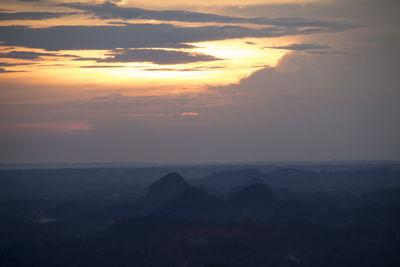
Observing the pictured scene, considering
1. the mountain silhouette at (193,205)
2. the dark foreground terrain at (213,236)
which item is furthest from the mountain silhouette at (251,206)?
the mountain silhouette at (193,205)

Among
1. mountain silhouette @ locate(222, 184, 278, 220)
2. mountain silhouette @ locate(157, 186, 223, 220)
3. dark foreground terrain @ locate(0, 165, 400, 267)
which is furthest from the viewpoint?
mountain silhouette @ locate(157, 186, 223, 220)

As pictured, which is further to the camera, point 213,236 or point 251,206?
point 251,206

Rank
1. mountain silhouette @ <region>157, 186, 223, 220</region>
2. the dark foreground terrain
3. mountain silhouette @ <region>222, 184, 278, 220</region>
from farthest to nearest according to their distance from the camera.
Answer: mountain silhouette @ <region>157, 186, 223, 220</region> → mountain silhouette @ <region>222, 184, 278, 220</region> → the dark foreground terrain

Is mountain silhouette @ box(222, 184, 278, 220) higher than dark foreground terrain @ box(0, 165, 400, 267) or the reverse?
the reverse

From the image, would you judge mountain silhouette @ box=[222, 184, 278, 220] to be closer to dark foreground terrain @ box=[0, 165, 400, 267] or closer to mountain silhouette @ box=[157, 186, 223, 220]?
dark foreground terrain @ box=[0, 165, 400, 267]

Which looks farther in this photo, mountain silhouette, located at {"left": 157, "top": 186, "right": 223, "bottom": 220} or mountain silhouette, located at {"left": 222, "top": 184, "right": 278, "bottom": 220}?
mountain silhouette, located at {"left": 157, "top": 186, "right": 223, "bottom": 220}

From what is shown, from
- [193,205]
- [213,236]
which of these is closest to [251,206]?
[193,205]

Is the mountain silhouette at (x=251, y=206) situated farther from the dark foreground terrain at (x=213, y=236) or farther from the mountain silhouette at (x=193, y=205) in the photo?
the mountain silhouette at (x=193, y=205)

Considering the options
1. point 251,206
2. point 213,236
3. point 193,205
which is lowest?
point 251,206

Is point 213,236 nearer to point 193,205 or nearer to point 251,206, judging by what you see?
point 193,205

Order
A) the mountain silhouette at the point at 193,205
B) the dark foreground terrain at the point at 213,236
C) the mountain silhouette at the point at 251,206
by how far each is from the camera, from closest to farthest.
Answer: the dark foreground terrain at the point at 213,236 < the mountain silhouette at the point at 251,206 < the mountain silhouette at the point at 193,205

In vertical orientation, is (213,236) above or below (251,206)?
above

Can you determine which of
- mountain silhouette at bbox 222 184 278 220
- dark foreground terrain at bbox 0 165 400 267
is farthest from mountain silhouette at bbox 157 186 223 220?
mountain silhouette at bbox 222 184 278 220

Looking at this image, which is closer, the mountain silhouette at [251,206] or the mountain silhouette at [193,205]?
the mountain silhouette at [251,206]
